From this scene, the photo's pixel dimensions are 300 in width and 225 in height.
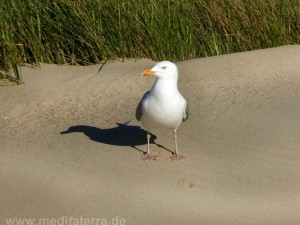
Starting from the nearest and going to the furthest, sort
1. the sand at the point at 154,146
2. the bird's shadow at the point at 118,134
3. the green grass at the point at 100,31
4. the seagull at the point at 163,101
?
the sand at the point at 154,146, the seagull at the point at 163,101, the bird's shadow at the point at 118,134, the green grass at the point at 100,31

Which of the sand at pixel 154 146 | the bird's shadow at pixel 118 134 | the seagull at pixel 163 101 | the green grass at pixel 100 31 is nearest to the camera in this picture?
the sand at pixel 154 146

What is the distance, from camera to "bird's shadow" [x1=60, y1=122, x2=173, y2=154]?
18.3ft

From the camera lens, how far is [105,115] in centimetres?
632

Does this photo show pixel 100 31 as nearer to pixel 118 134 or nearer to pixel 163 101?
pixel 118 134

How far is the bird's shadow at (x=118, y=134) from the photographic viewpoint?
5.59 m

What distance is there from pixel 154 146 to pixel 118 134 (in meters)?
0.45

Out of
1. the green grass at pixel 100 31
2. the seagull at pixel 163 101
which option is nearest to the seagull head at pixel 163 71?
the seagull at pixel 163 101

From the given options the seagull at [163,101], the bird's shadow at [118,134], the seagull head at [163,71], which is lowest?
the bird's shadow at [118,134]

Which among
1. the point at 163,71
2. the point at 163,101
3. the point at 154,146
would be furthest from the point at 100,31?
the point at 163,101

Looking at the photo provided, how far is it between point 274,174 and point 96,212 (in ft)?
4.50

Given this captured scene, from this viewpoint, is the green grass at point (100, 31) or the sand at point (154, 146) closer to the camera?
the sand at point (154, 146)

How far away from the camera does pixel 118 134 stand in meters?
5.80

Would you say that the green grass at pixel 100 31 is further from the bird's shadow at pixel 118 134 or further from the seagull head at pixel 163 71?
the seagull head at pixel 163 71

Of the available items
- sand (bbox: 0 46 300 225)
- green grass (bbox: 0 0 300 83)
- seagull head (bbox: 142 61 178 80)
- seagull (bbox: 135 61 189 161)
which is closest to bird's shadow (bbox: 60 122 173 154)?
sand (bbox: 0 46 300 225)
